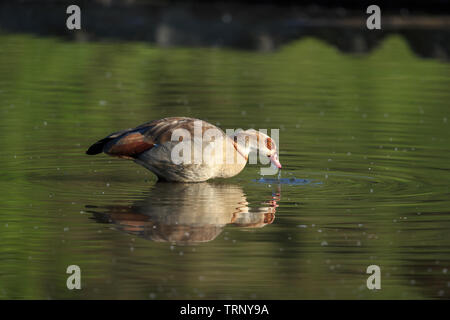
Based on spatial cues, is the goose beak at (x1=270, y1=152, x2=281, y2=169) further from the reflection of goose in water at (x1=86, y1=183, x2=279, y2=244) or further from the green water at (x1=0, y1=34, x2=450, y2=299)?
the reflection of goose in water at (x1=86, y1=183, x2=279, y2=244)

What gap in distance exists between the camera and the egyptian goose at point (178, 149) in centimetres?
1302

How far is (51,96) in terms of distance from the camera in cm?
2189

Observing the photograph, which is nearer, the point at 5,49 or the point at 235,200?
the point at 235,200

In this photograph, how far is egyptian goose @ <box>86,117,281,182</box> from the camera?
42.7 ft

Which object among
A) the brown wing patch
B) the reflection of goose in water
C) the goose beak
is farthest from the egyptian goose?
the goose beak

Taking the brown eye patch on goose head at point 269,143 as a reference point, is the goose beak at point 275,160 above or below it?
below

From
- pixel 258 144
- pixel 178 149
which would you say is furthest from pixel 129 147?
pixel 258 144

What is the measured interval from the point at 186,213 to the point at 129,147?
1668 millimetres

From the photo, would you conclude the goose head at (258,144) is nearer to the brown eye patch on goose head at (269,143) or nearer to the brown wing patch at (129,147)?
the brown eye patch on goose head at (269,143)

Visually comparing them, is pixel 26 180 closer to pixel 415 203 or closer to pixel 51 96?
pixel 415 203

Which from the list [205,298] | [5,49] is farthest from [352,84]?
[205,298]

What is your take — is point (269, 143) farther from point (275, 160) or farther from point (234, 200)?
point (234, 200)

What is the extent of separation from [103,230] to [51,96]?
36.9ft

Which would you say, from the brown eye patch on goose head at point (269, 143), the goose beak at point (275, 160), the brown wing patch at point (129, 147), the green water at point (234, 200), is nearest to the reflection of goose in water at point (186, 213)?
the green water at point (234, 200)
